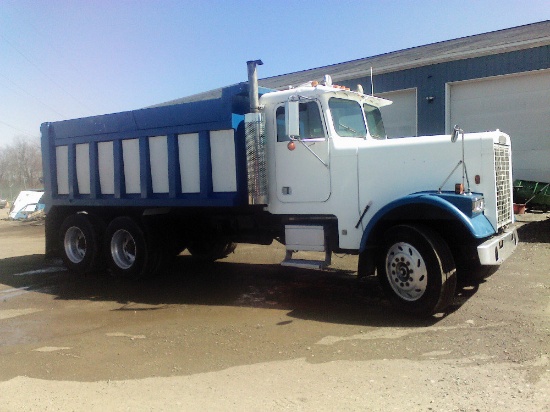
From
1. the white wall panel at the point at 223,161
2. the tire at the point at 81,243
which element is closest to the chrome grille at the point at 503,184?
the white wall panel at the point at 223,161

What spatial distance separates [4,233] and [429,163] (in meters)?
18.9

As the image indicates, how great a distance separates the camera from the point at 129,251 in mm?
9125

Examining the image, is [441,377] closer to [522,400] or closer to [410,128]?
[522,400]

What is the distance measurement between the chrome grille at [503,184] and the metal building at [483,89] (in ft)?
32.3

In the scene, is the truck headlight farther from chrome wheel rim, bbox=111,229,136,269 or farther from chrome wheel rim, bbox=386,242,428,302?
chrome wheel rim, bbox=111,229,136,269

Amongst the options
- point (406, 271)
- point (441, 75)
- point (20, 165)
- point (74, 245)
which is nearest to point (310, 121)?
point (406, 271)

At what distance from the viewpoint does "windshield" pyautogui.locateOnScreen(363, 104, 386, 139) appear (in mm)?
7516

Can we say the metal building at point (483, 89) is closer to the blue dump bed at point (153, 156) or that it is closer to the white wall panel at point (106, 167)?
the blue dump bed at point (153, 156)

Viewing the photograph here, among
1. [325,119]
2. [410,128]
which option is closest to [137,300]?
[325,119]

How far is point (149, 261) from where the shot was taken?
865 cm

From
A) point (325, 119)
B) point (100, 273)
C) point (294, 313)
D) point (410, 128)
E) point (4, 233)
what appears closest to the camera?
point (294, 313)

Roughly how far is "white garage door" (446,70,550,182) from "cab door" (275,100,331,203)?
10.7 m

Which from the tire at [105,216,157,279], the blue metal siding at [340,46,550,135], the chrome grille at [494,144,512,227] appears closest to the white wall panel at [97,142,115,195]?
the tire at [105,216,157,279]

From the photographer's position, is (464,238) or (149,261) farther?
(149,261)
